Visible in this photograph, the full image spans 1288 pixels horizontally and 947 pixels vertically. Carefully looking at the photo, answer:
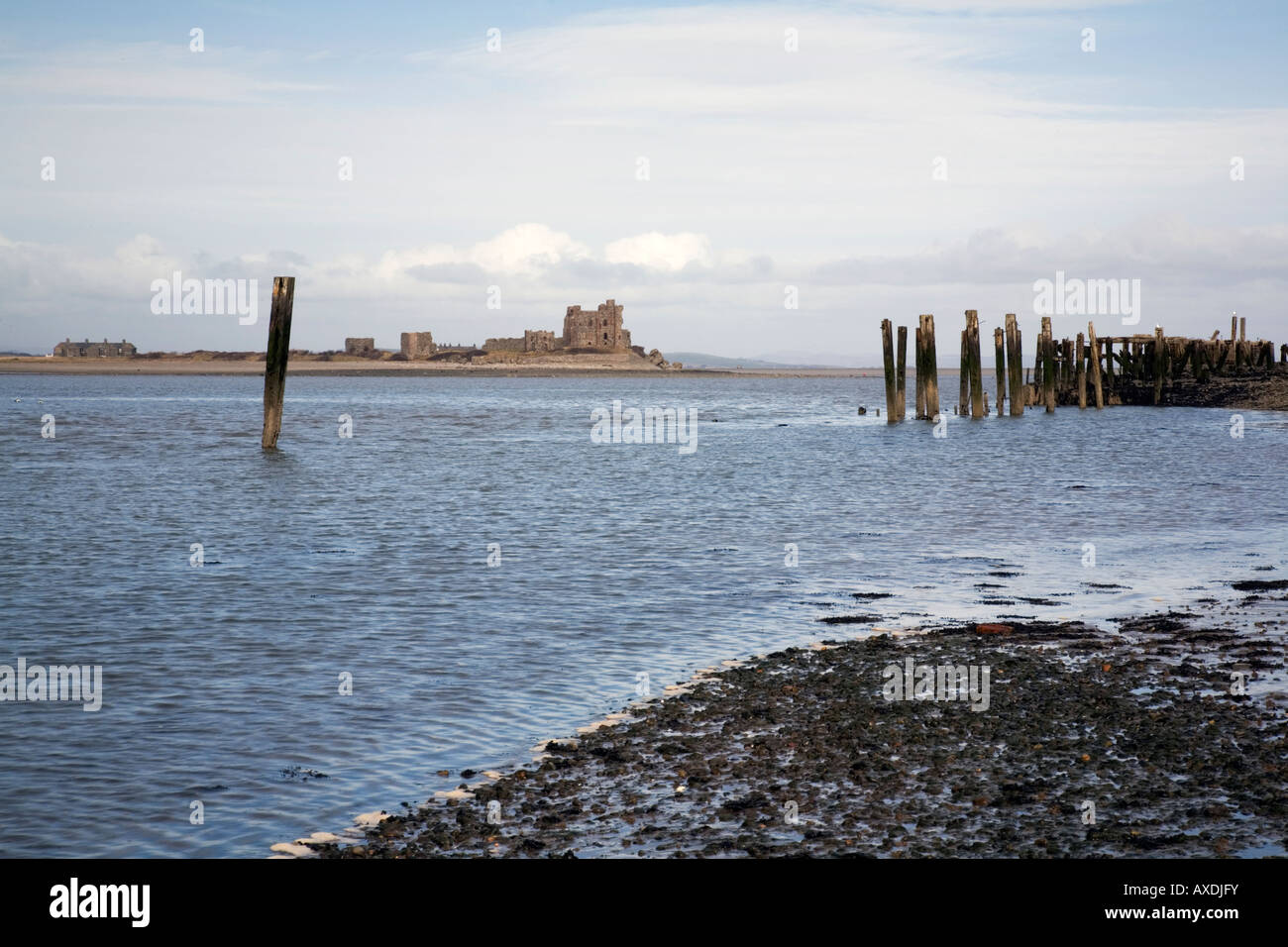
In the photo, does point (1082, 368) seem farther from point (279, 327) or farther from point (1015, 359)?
point (279, 327)

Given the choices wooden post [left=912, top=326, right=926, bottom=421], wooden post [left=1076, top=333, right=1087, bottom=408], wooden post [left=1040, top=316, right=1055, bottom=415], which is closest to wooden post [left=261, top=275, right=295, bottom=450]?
wooden post [left=912, top=326, right=926, bottom=421]

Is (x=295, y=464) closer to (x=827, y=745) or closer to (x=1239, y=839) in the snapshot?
(x=827, y=745)

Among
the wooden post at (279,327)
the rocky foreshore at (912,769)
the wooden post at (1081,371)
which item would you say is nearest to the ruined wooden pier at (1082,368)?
the wooden post at (1081,371)

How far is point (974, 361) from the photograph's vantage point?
57.9 meters

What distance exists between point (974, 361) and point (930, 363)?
16.4 feet

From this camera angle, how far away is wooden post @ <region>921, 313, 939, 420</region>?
51.4 meters

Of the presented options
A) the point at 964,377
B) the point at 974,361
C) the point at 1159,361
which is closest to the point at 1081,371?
the point at 1159,361

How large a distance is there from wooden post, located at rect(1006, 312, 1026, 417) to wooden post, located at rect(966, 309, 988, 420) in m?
1.69

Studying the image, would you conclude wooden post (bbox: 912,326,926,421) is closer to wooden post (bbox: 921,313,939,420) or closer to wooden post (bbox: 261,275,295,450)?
wooden post (bbox: 921,313,939,420)

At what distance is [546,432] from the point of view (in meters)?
62.5

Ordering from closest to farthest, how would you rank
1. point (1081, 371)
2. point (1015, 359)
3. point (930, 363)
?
point (930, 363)
point (1015, 359)
point (1081, 371)

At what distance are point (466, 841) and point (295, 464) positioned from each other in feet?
109

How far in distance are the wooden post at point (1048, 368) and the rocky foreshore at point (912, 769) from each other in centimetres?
5711
